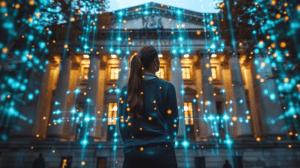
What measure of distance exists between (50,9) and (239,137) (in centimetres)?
1611

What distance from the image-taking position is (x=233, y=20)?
Result: 36.2 feet

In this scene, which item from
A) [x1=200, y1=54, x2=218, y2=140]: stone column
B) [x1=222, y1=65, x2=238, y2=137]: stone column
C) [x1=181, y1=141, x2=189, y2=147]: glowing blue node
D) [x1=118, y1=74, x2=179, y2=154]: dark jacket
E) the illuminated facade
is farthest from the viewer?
[x1=222, y1=65, x2=238, y2=137]: stone column

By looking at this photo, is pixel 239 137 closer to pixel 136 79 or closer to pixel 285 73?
pixel 285 73

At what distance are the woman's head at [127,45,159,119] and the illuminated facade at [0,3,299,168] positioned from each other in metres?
13.3

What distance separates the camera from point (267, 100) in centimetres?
1623

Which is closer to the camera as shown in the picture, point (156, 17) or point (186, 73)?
point (156, 17)

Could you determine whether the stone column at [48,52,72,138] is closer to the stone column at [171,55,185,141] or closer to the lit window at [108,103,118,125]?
the lit window at [108,103,118,125]

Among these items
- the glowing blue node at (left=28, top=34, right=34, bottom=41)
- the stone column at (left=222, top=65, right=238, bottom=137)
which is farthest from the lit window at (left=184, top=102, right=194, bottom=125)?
the glowing blue node at (left=28, top=34, right=34, bottom=41)

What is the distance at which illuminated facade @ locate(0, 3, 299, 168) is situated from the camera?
14172mm

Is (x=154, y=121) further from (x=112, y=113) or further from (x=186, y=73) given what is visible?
(x=186, y=73)

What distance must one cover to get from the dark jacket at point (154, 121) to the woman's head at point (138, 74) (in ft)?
0.23

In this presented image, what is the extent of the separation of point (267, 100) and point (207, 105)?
17.6 ft

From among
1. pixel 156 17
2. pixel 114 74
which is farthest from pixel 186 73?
pixel 114 74

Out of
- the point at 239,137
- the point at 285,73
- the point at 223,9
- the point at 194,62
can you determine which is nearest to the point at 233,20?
the point at 223,9
